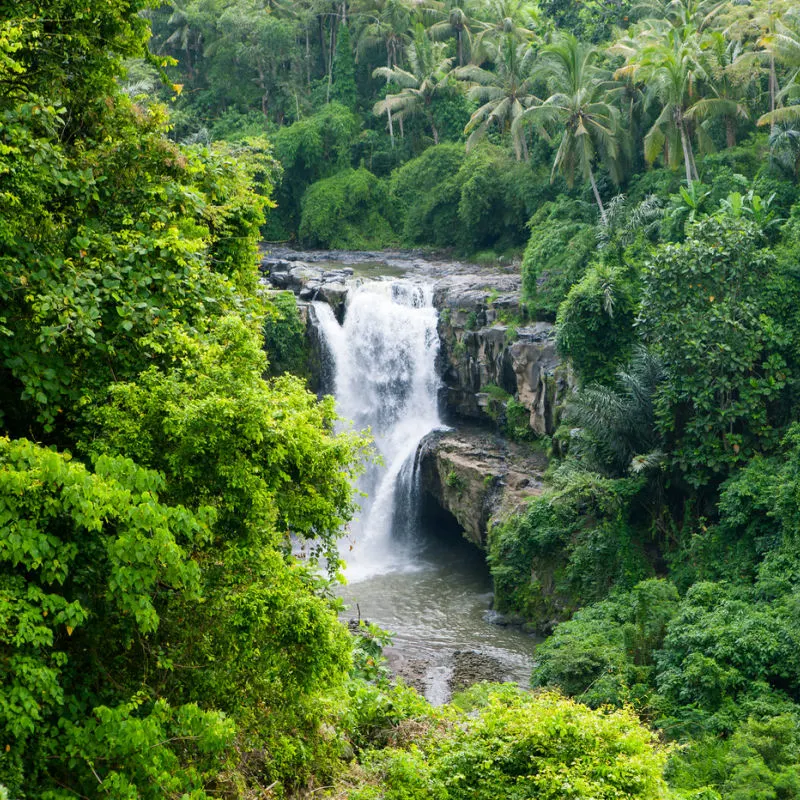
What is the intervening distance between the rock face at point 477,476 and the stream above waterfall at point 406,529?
0.79 meters

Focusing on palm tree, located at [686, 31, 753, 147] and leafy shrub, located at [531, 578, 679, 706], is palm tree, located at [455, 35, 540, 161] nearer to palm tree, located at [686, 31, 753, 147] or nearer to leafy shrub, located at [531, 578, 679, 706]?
palm tree, located at [686, 31, 753, 147]

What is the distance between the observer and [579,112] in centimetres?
2780

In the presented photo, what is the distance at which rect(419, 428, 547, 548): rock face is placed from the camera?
75.0ft

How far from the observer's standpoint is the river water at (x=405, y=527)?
65.1 feet

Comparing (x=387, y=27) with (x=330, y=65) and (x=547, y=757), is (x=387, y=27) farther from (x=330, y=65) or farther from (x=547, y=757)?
(x=547, y=757)

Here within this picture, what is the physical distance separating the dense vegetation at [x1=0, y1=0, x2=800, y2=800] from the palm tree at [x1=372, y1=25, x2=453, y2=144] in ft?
24.8

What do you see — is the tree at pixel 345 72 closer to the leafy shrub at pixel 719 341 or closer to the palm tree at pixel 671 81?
the palm tree at pixel 671 81

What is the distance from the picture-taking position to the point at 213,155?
11.9 metres

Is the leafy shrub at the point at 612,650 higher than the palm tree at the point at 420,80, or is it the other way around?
the palm tree at the point at 420,80

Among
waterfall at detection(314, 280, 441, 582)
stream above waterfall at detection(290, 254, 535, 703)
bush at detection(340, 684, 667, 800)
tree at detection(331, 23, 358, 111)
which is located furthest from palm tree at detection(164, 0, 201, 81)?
bush at detection(340, 684, 667, 800)

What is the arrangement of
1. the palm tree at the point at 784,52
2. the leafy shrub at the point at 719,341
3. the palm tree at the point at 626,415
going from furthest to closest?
the palm tree at the point at 784,52, the palm tree at the point at 626,415, the leafy shrub at the point at 719,341

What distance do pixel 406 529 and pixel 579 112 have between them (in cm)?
1327

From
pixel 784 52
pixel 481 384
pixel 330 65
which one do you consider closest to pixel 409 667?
pixel 481 384

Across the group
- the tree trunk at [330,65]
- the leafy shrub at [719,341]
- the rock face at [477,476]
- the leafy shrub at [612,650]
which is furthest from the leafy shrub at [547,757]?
the tree trunk at [330,65]
